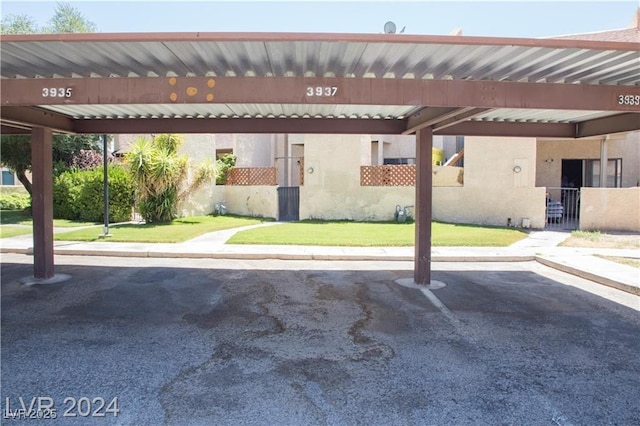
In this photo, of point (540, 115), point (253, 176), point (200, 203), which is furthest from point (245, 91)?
point (200, 203)

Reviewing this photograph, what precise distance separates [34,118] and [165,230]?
7.50 meters

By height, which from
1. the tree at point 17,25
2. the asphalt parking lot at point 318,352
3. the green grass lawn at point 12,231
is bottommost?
the asphalt parking lot at point 318,352

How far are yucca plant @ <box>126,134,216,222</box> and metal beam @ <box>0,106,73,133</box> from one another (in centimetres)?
753

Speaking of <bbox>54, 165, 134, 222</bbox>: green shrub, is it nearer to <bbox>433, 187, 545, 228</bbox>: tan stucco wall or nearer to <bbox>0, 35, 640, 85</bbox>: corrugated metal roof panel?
<bbox>433, 187, 545, 228</bbox>: tan stucco wall

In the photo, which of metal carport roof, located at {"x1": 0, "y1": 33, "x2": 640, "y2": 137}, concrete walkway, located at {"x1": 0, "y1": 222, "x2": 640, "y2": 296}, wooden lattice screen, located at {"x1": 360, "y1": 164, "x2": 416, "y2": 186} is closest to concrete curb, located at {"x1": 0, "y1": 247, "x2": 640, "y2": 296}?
concrete walkway, located at {"x1": 0, "y1": 222, "x2": 640, "y2": 296}

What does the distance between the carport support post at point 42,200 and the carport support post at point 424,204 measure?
677cm

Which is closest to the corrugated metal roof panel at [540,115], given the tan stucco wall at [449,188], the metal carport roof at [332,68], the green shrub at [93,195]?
the metal carport roof at [332,68]

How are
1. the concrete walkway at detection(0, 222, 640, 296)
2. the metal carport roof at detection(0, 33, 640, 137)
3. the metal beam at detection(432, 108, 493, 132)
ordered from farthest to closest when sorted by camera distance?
1. the concrete walkway at detection(0, 222, 640, 296)
2. the metal beam at detection(432, 108, 493, 132)
3. the metal carport roof at detection(0, 33, 640, 137)

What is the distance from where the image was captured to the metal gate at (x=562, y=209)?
16781mm

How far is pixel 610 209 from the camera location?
49.9ft

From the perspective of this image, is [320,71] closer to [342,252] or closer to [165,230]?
[342,252]

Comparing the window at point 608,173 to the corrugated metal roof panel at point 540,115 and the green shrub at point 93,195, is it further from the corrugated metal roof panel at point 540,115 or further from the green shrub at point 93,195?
the green shrub at point 93,195

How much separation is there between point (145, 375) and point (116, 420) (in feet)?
2.65

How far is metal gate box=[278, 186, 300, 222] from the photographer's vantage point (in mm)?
19562
